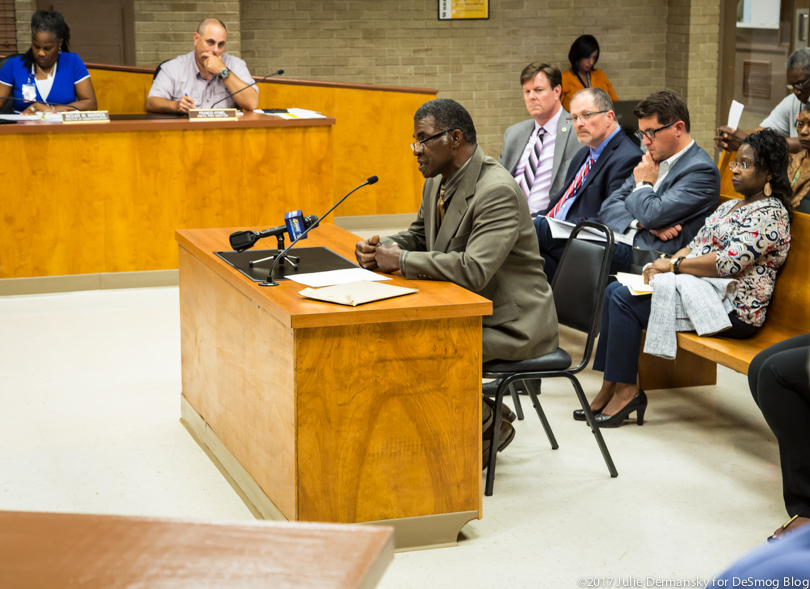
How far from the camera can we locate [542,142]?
476 centimetres

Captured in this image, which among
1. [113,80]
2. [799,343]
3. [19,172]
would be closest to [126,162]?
[19,172]

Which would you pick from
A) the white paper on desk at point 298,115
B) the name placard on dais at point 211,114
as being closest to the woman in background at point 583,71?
the white paper on desk at point 298,115

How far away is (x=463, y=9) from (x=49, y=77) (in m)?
4.72

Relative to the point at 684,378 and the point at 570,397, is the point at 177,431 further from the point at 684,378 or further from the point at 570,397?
the point at 684,378

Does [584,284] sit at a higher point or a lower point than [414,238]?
lower

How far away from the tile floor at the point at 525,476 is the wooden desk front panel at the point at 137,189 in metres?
1.20

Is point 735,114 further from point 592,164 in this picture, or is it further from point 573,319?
point 573,319

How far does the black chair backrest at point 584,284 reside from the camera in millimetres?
3150

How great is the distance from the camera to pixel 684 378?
4.12 metres

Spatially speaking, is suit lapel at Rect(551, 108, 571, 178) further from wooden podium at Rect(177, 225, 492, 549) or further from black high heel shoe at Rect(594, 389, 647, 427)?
wooden podium at Rect(177, 225, 492, 549)

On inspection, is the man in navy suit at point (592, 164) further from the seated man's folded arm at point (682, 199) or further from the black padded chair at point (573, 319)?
the black padded chair at point (573, 319)

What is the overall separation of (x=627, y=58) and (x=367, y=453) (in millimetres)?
8433

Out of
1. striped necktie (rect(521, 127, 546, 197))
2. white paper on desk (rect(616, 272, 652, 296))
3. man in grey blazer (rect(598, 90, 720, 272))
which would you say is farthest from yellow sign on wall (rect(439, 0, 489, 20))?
white paper on desk (rect(616, 272, 652, 296))

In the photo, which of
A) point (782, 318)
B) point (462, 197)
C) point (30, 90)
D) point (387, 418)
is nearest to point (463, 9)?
point (30, 90)
